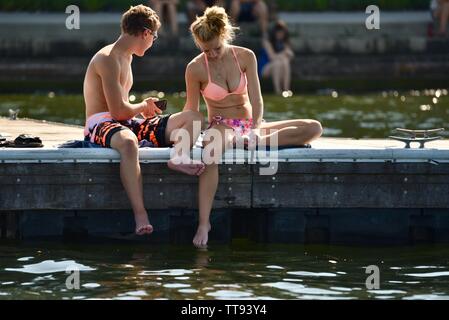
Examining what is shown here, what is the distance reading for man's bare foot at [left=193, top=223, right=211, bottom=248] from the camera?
37.6 ft

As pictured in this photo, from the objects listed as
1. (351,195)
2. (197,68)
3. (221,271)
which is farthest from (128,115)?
(351,195)

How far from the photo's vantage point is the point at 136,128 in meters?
11.8

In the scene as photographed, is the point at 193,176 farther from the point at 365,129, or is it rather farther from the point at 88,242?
the point at 365,129

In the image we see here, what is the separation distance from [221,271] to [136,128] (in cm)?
156

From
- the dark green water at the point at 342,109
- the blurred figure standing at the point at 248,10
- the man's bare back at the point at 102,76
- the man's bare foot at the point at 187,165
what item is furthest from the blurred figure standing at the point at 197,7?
the man's bare foot at the point at 187,165

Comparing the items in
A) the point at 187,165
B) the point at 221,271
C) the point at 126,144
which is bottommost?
the point at 221,271

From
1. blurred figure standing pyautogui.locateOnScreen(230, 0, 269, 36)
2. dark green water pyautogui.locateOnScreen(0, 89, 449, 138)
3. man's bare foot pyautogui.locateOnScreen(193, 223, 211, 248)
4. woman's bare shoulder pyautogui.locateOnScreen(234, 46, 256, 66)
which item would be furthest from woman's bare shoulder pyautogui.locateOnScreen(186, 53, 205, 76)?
blurred figure standing pyautogui.locateOnScreen(230, 0, 269, 36)

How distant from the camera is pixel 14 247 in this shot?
452 inches

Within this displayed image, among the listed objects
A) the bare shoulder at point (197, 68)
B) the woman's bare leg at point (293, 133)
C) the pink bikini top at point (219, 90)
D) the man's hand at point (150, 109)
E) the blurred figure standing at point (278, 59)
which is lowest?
the woman's bare leg at point (293, 133)

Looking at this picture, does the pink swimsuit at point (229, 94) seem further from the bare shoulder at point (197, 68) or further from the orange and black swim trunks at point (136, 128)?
the orange and black swim trunks at point (136, 128)

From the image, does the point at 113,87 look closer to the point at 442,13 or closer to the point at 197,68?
the point at 197,68

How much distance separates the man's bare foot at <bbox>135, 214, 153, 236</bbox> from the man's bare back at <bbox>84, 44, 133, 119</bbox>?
3.15ft

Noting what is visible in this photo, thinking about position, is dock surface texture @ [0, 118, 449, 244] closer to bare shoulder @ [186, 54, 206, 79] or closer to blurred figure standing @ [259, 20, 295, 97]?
bare shoulder @ [186, 54, 206, 79]

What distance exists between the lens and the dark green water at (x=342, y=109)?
62.8 feet
